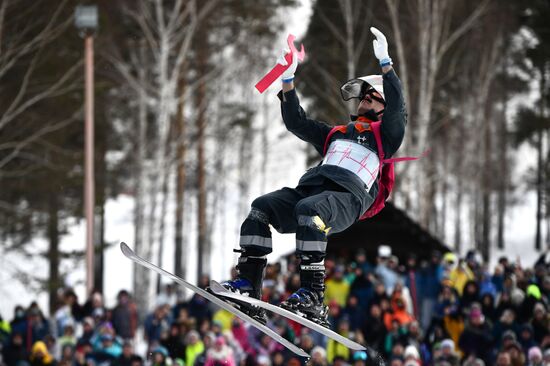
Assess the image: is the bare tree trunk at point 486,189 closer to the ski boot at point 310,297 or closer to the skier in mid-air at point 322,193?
the skier in mid-air at point 322,193

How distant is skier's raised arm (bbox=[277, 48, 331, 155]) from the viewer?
5.94m

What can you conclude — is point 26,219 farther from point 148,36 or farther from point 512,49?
point 512,49

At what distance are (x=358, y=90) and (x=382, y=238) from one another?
12.2 meters

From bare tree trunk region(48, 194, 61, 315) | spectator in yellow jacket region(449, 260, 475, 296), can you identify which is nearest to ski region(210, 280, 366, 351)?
spectator in yellow jacket region(449, 260, 475, 296)

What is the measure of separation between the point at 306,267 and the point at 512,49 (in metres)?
27.5

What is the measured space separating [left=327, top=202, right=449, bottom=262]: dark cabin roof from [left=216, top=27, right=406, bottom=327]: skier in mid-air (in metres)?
11.3

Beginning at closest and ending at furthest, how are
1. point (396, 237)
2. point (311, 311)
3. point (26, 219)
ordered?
1. point (311, 311)
2. point (396, 237)
3. point (26, 219)

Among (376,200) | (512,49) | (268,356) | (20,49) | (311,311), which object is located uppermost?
(512,49)

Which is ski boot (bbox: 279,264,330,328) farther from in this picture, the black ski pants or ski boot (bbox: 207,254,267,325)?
ski boot (bbox: 207,254,267,325)

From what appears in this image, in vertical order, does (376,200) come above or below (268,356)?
above

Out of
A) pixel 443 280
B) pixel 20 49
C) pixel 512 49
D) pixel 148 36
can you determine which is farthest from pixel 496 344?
pixel 512 49

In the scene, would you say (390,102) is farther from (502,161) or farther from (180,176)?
(502,161)

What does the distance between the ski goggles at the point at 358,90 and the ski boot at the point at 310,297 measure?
1103 millimetres

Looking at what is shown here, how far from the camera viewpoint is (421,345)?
10.9 meters
